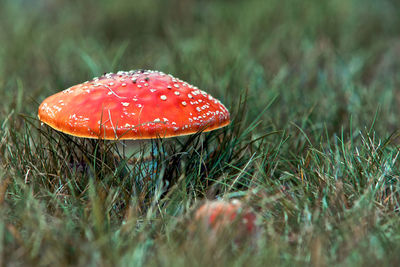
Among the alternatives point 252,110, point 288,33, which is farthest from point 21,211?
point 288,33

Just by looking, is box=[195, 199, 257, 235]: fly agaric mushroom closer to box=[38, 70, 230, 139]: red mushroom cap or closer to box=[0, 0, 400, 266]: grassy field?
box=[0, 0, 400, 266]: grassy field

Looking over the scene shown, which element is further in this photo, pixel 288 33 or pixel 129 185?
pixel 288 33

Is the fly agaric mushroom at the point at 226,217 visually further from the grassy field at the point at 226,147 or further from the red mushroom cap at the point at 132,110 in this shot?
the red mushroom cap at the point at 132,110

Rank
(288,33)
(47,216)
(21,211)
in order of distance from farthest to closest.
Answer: (288,33) < (47,216) < (21,211)

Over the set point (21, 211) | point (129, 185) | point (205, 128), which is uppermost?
point (205, 128)

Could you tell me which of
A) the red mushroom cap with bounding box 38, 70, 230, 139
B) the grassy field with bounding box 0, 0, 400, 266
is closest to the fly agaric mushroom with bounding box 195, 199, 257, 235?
the grassy field with bounding box 0, 0, 400, 266

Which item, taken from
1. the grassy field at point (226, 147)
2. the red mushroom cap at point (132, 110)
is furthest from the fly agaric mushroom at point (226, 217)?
the red mushroom cap at point (132, 110)

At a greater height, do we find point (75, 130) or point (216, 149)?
point (75, 130)

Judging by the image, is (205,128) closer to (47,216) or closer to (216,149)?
(216,149)
